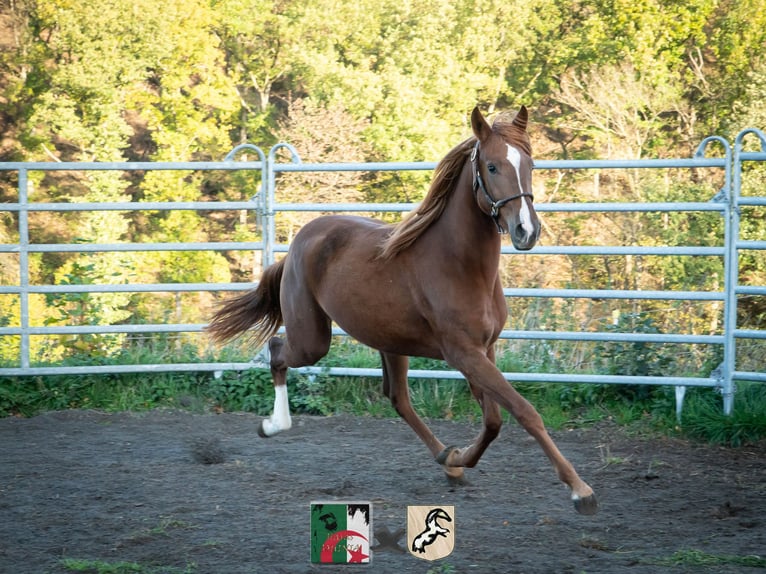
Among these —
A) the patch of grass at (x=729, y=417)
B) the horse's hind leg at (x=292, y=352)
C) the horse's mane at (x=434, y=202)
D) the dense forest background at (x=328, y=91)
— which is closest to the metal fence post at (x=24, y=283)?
the horse's hind leg at (x=292, y=352)

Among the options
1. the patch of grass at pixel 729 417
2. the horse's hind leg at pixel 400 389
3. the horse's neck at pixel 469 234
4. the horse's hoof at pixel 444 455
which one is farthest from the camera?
the patch of grass at pixel 729 417

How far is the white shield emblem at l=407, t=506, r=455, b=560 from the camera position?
364cm

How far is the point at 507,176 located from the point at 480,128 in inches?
13.2

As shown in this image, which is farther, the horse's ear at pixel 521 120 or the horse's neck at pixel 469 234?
the horse's neck at pixel 469 234

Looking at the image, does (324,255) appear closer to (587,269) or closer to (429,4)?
(587,269)

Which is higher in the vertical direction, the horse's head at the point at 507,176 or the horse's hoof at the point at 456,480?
the horse's head at the point at 507,176

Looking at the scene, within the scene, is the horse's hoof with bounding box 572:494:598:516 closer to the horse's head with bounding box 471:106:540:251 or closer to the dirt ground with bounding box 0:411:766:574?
→ the dirt ground with bounding box 0:411:766:574

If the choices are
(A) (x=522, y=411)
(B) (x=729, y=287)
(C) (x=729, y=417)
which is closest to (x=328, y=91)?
(B) (x=729, y=287)

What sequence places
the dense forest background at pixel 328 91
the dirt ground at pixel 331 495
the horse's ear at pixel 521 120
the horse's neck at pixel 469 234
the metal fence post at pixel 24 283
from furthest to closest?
the dense forest background at pixel 328 91, the metal fence post at pixel 24 283, the horse's neck at pixel 469 234, the horse's ear at pixel 521 120, the dirt ground at pixel 331 495

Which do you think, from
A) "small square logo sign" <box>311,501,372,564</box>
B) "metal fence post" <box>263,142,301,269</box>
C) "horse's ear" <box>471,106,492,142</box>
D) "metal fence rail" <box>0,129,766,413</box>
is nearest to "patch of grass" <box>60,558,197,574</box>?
"small square logo sign" <box>311,501,372,564</box>

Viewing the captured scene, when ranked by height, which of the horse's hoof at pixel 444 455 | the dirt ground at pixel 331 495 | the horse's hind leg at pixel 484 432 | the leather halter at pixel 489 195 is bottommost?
the dirt ground at pixel 331 495

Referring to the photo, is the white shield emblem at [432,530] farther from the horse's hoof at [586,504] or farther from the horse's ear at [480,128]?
the horse's ear at [480,128]

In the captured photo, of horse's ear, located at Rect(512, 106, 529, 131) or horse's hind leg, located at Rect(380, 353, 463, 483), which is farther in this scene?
horse's hind leg, located at Rect(380, 353, 463, 483)

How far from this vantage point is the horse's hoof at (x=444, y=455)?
16.3 ft
